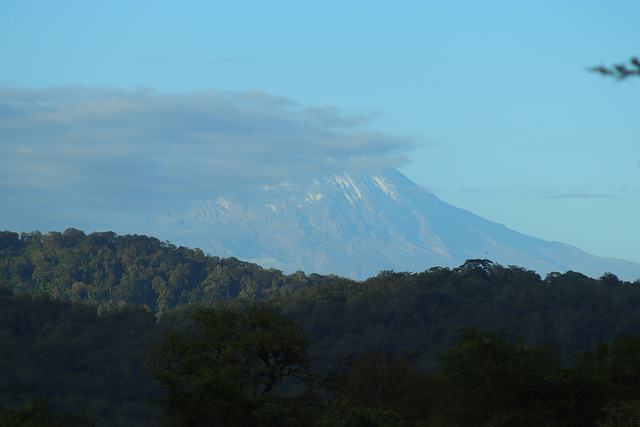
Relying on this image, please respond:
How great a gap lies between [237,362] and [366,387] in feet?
13.9

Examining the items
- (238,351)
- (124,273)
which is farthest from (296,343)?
(124,273)

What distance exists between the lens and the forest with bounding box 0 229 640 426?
2519cm

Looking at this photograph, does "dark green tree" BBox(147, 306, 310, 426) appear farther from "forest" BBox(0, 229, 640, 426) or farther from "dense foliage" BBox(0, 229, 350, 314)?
"dense foliage" BBox(0, 229, 350, 314)

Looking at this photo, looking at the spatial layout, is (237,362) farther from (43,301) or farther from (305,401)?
(43,301)

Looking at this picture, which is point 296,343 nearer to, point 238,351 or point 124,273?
point 238,351

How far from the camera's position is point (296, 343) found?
3344 centimetres

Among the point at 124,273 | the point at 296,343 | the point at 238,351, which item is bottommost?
the point at 238,351

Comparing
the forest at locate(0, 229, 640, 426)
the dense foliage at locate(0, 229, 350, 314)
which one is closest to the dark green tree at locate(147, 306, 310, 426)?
the forest at locate(0, 229, 640, 426)

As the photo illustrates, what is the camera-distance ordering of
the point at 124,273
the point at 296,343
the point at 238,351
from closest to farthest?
the point at 296,343 → the point at 238,351 → the point at 124,273

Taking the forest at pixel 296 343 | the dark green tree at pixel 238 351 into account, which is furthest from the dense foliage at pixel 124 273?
the dark green tree at pixel 238 351

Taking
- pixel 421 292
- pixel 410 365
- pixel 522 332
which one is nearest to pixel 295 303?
pixel 421 292

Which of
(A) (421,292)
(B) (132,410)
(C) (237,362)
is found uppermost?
(A) (421,292)

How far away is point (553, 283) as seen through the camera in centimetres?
8531

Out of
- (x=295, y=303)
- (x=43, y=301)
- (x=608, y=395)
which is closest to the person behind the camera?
(x=608, y=395)
